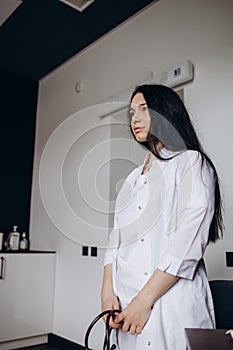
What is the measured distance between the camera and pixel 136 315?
3.43 ft

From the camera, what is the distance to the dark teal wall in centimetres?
326

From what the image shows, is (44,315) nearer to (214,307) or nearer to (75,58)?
(214,307)

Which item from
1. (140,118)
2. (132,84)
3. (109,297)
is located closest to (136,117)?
(140,118)

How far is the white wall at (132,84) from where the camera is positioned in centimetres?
180

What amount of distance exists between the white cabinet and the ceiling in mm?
1779

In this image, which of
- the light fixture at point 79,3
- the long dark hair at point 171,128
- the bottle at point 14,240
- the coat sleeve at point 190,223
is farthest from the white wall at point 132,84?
the coat sleeve at point 190,223

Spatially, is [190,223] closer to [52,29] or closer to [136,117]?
[136,117]

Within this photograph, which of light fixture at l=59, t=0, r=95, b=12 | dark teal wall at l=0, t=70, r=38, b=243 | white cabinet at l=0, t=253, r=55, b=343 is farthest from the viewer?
dark teal wall at l=0, t=70, r=38, b=243

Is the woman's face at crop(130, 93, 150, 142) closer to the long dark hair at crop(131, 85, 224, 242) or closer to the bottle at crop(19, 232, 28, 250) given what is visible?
the long dark hair at crop(131, 85, 224, 242)

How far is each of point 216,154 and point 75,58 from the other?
1871 mm

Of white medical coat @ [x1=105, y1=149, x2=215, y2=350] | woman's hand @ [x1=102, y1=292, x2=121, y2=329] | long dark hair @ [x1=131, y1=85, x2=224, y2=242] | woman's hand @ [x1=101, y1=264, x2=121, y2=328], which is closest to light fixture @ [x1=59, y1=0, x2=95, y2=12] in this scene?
long dark hair @ [x1=131, y1=85, x2=224, y2=242]

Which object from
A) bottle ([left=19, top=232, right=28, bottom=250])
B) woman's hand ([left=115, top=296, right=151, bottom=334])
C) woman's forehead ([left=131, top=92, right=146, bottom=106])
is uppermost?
woman's forehead ([left=131, top=92, right=146, bottom=106])

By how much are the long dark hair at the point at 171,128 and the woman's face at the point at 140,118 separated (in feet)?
0.05

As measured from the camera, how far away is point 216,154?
1.80 meters
